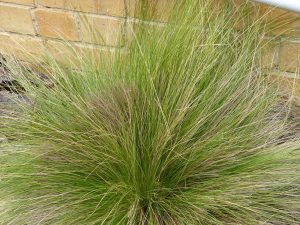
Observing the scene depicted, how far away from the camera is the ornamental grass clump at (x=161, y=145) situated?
4.25 ft

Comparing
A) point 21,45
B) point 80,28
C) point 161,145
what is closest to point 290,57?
point 161,145

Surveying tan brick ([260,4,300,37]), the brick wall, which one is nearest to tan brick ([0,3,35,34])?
the brick wall

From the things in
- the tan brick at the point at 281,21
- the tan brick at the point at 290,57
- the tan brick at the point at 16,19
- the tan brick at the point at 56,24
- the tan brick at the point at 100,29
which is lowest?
the tan brick at the point at 290,57

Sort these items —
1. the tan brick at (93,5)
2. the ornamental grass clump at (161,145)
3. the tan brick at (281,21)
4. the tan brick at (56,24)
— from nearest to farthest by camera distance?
the ornamental grass clump at (161,145)
the tan brick at (281,21)
the tan brick at (93,5)
the tan brick at (56,24)

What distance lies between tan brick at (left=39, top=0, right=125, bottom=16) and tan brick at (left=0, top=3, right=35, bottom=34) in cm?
11

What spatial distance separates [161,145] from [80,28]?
31.2 inches

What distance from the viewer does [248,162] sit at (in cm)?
134

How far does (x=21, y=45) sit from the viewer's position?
206 centimetres

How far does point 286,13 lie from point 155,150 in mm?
679

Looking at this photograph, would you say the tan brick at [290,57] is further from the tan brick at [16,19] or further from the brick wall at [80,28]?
the tan brick at [16,19]

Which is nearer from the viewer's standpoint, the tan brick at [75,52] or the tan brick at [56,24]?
the tan brick at [75,52]

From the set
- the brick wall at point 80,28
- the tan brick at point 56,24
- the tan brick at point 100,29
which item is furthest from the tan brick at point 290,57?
the tan brick at point 56,24

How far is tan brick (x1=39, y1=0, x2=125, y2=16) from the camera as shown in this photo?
179 cm

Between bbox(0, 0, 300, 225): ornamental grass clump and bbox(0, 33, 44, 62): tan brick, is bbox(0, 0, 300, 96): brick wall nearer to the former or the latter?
bbox(0, 33, 44, 62): tan brick
